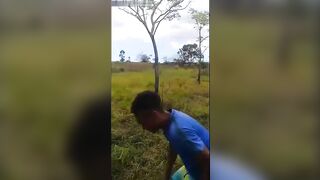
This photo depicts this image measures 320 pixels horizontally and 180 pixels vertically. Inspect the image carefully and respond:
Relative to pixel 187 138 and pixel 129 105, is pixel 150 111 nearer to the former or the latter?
pixel 129 105

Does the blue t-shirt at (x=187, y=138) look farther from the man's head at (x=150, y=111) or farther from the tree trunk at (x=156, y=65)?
the tree trunk at (x=156, y=65)

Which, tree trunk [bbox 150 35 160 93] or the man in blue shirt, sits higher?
tree trunk [bbox 150 35 160 93]

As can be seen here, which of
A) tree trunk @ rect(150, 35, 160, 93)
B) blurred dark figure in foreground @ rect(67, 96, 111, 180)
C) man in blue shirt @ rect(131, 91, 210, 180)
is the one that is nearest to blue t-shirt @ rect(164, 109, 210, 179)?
man in blue shirt @ rect(131, 91, 210, 180)

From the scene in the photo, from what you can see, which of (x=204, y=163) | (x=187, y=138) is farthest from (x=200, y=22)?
(x=204, y=163)

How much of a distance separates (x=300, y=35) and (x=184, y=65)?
→ 64cm

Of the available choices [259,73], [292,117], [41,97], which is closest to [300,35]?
[259,73]

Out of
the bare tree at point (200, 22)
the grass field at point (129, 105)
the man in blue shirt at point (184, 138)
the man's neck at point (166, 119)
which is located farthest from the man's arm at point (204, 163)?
the bare tree at point (200, 22)

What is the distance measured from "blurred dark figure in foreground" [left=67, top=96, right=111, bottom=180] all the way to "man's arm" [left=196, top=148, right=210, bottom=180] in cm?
48

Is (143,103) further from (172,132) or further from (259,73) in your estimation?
(259,73)

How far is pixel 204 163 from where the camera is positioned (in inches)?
82.0

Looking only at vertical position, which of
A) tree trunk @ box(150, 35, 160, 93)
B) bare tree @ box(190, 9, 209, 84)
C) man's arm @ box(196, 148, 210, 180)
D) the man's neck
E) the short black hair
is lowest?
man's arm @ box(196, 148, 210, 180)

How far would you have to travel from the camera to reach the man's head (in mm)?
2096

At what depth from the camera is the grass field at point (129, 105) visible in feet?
6.82

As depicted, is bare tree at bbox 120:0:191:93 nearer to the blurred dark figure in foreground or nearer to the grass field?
the grass field
